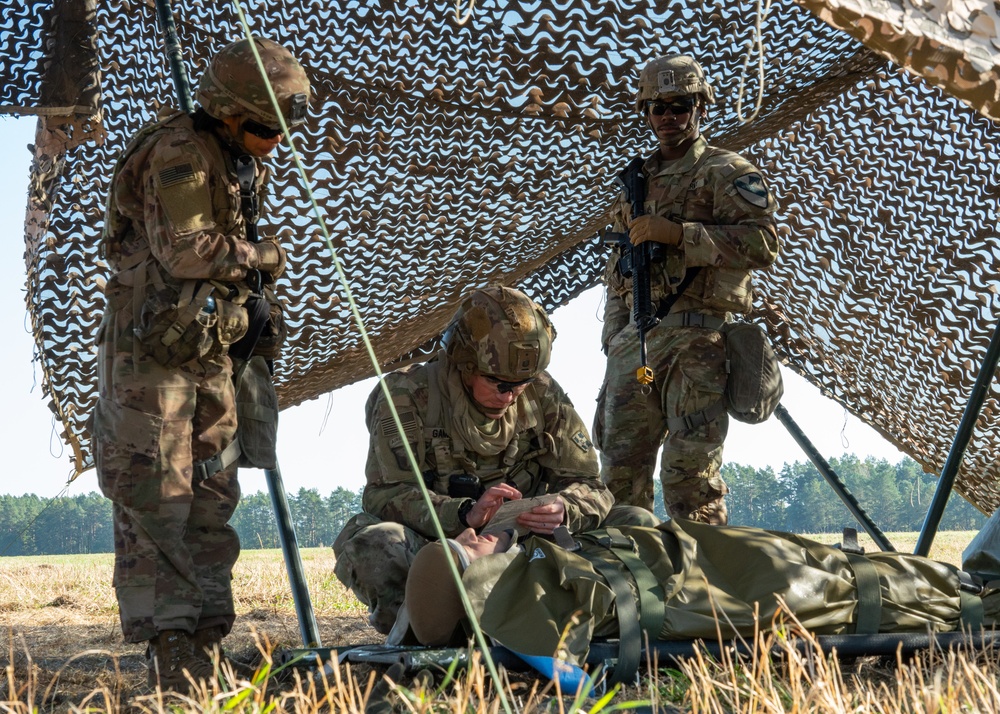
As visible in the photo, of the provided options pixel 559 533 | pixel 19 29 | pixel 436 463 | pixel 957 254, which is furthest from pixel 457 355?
pixel 957 254

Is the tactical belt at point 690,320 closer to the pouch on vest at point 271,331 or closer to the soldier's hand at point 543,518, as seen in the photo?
the soldier's hand at point 543,518

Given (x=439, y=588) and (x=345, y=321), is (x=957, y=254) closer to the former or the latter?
(x=345, y=321)

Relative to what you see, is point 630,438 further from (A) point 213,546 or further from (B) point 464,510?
(A) point 213,546

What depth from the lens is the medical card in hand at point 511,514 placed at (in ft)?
11.5

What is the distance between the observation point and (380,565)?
3.53m

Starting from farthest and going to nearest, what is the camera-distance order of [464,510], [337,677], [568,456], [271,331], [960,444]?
[960,444], [568,456], [271,331], [464,510], [337,677]

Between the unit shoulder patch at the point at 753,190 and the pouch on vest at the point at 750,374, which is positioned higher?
the unit shoulder patch at the point at 753,190

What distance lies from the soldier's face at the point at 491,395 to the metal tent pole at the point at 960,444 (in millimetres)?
2050

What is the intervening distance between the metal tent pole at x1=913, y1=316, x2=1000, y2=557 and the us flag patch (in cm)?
325

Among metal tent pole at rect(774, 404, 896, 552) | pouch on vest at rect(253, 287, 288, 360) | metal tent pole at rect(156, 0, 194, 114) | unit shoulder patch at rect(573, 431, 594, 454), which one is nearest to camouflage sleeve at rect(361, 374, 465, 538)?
pouch on vest at rect(253, 287, 288, 360)

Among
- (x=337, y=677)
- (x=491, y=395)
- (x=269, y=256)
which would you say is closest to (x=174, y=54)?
(x=269, y=256)

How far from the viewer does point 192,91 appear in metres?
4.21

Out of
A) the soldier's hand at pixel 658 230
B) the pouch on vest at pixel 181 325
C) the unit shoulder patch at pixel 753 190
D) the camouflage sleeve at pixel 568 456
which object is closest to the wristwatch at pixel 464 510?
the camouflage sleeve at pixel 568 456

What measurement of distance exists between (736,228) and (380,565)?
1.97 m
